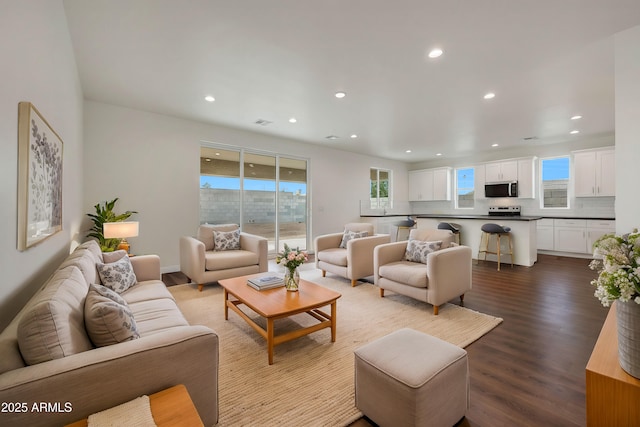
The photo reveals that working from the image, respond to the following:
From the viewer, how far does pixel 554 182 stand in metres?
6.86

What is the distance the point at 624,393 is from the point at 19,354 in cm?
233

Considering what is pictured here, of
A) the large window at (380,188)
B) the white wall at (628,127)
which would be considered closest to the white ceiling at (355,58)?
the white wall at (628,127)

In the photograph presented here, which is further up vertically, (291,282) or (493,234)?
(493,234)

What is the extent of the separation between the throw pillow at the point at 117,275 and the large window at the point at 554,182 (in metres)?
8.70

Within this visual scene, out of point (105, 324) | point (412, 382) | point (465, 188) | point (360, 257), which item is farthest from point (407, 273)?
point (465, 188)

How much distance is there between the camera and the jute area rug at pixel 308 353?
1.63 m

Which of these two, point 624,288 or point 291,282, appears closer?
point 624,288

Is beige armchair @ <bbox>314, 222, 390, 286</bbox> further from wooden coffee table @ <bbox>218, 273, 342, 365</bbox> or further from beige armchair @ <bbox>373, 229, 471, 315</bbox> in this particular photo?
wooden coffee table @ <bbox>218, 273, 342, 365</bbox>

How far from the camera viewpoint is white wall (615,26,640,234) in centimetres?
238

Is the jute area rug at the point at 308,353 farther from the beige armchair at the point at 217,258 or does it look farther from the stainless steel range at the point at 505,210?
the stainless steel range at the point at 505,210

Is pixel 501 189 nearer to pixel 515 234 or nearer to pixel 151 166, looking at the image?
pixel 515 234

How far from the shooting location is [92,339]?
1.31 metres

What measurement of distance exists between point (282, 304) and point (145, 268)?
1759 mm

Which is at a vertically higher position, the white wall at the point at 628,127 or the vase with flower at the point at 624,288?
the white wall at the point at 628,127
